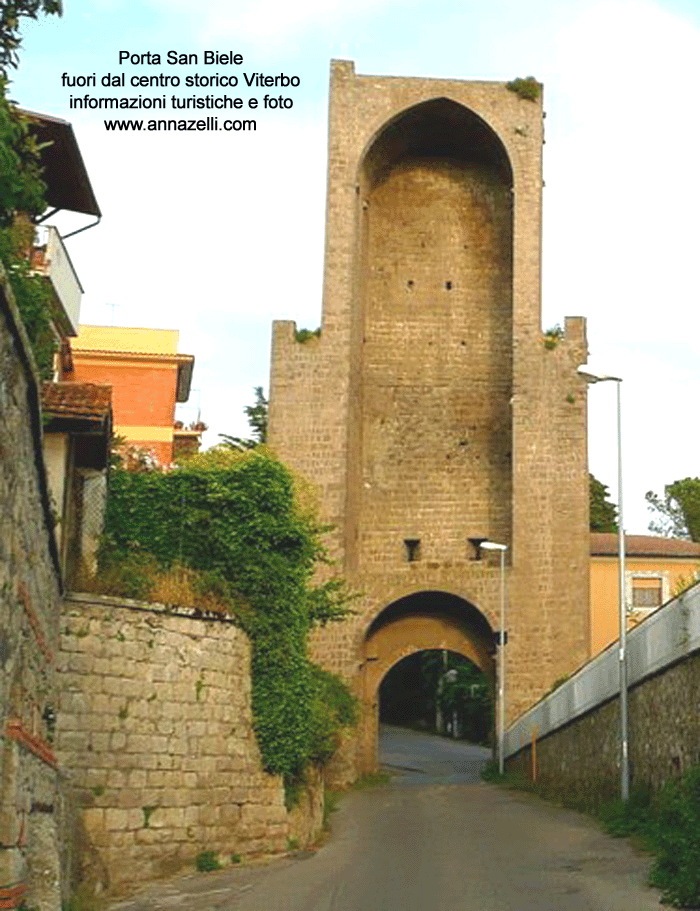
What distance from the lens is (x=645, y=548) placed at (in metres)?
43.6

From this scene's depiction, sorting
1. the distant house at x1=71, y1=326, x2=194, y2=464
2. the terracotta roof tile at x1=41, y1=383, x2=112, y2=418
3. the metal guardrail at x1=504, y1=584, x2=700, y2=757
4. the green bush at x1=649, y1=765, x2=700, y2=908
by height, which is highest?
the distant house at x1=71, y1=326, x2=194, y2=464

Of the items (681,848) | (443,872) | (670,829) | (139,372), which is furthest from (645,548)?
(681,848)

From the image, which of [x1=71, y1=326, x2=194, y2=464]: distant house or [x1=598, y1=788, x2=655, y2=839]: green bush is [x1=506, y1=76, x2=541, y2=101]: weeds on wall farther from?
[x1=598, y1=788, x2=655, y2=839]: green bush

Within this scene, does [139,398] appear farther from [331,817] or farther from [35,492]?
[35,492]

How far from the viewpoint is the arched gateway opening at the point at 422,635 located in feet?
116

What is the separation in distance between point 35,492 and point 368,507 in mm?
27599

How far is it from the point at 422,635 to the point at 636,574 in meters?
9.47

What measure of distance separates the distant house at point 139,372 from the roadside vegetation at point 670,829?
22.5 metres

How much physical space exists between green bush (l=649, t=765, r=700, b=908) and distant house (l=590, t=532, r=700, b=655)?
89.2 feet

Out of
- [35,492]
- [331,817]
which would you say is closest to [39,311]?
[35,492]

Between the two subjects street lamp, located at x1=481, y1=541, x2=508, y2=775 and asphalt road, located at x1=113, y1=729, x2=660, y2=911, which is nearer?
asphalt road, located at x1=113, y1=729, x2=660, y2=911

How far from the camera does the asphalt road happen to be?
12.0 meters

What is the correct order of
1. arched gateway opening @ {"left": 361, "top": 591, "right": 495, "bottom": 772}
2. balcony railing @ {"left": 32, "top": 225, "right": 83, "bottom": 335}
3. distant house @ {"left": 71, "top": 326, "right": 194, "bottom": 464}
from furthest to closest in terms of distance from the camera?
1. distant house @ {"left": 71, "top": 326, "right": 194, "bottom": 464}
2. arched gateway opening @ {"left": 361, "top": 591, "right": 495, "bottom": 772}
3. balcony railing @ {"left": 32, "top": 225, "right": 83, "bottom": 335}

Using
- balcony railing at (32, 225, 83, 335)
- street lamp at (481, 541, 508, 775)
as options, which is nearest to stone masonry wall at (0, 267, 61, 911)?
balcony railing at (32, 225, 83, 335)
